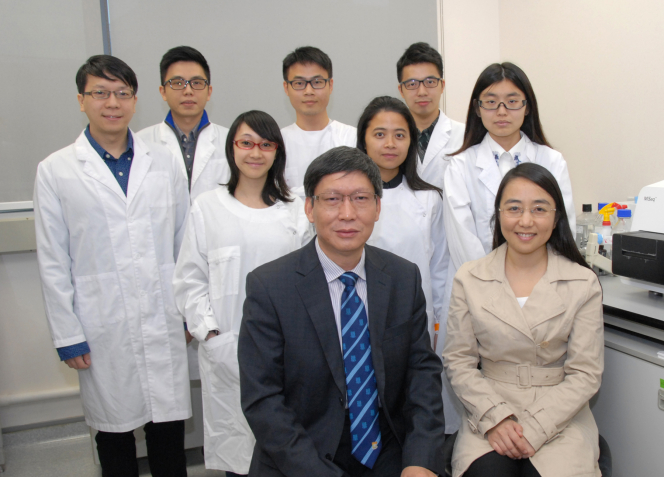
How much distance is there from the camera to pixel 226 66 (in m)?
2.64

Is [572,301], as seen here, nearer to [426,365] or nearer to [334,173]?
[426,365]

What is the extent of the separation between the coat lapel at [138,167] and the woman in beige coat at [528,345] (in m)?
1.14

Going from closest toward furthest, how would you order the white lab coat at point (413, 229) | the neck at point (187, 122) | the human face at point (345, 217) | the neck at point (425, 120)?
the human face at point (345, 217)
the white lab coat at point (413, 229)
the neck at point (187, 122)
the neck at point (425, 120)

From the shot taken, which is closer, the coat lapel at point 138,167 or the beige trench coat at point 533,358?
the beige trench coat at point 533,358

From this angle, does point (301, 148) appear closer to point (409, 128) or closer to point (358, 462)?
point (409, 128)

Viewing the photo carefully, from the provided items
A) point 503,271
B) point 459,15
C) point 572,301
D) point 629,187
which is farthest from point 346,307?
point 459,15

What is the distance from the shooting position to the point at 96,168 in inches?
67.6

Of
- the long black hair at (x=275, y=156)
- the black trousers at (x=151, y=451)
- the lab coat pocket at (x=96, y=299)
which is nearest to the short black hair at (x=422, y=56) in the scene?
the long black hair at (x=275, y=156)

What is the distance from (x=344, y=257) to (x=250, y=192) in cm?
55

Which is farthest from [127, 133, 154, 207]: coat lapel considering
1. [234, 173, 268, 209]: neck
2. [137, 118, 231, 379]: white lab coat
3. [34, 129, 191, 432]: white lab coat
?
[234, 173, 268, 209]: neck

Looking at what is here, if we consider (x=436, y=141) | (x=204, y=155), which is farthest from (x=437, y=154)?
(x=204, y=155)

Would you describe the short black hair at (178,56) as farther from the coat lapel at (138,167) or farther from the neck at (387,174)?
the neck at (387,174)

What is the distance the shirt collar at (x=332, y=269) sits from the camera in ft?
4.08

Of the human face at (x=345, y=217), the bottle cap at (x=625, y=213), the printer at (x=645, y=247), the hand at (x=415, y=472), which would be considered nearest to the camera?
the hand at (x=415, y=472)
